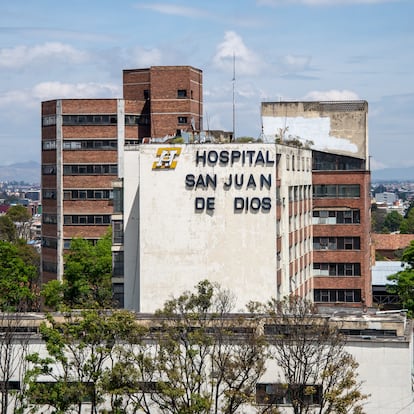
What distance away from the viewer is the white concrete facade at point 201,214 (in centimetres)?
7669

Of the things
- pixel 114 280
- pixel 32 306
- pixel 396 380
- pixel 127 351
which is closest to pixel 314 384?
pixel 396 380

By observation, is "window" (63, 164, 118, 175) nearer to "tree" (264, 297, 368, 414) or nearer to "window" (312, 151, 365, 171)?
"window" (312, 151, 365, 171)

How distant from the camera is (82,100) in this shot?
432 feet

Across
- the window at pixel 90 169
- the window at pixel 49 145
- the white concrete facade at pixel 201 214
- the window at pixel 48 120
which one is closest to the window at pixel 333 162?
the white concrete facade at pixel 201 214

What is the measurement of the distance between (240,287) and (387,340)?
2114cm

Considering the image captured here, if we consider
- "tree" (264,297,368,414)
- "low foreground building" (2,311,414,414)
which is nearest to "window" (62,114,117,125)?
"low foreground building" (2,311,414,414)

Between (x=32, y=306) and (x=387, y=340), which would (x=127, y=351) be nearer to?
(x=387, y=340)

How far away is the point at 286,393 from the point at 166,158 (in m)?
26.0

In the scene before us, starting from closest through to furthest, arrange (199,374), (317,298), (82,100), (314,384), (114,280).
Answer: (199,374) → (314,384) → (114,280) → (317,298) → (82,100)

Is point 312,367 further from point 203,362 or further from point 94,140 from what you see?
point 94,140

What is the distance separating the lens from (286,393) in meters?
55.3

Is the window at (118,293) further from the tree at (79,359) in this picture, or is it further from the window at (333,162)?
the tree at (79,359)

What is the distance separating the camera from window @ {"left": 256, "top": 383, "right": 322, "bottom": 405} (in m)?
54.2

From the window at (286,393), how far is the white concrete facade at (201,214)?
19.3 meters
